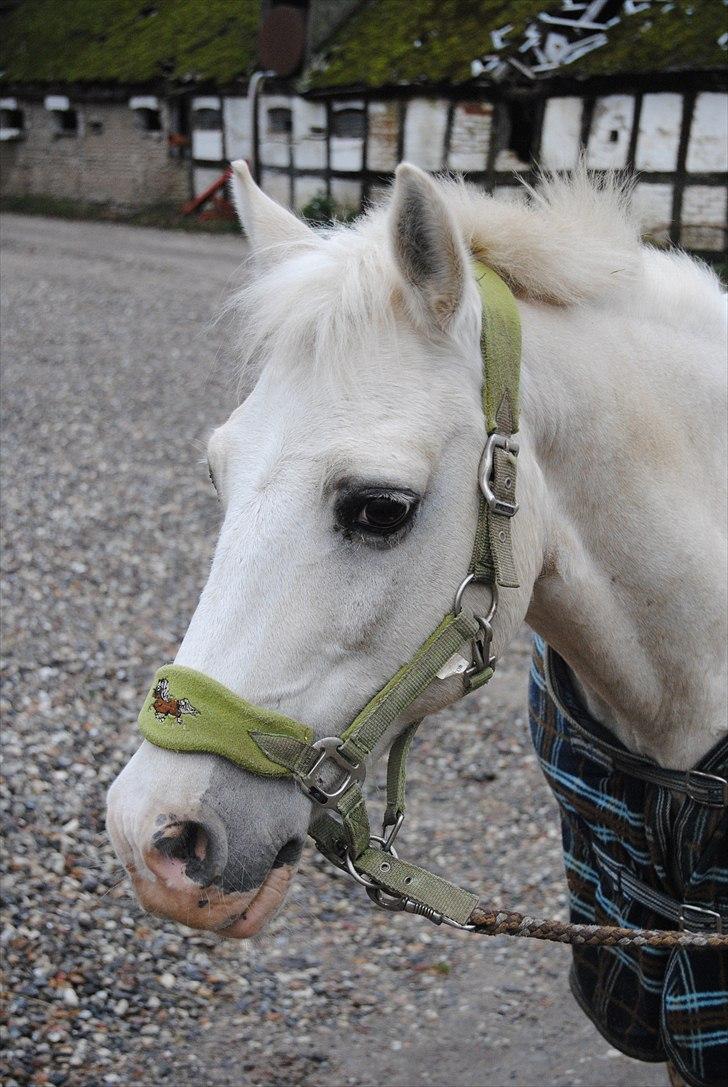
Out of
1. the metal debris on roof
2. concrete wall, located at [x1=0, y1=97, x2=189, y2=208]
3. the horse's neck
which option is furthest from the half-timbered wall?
the horse's neck

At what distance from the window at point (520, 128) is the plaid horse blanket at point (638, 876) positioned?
53.6 ft

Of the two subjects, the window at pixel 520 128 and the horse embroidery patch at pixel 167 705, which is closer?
the horse embroidery patch at pixel 167 705

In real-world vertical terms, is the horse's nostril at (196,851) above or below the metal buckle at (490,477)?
below

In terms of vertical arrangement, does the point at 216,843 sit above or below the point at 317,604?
below

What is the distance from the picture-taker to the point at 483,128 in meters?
17.8

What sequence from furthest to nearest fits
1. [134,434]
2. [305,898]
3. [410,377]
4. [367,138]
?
[367,138] → [134,434] → [305,898] → [410,377]

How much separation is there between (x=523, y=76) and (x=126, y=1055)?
1648cm

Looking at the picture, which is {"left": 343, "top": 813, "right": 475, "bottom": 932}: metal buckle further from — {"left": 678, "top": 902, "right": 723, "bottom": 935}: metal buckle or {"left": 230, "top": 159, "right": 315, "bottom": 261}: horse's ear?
{"left": 230, "top": 159, "right": 315, "bottom": 261}: horse's ear

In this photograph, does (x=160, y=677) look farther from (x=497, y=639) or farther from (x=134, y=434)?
(x=134, y=434)

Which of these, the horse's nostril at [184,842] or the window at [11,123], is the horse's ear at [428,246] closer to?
the horse's nostril at [184,842]

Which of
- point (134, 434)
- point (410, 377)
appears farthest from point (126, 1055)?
point (134, 434)

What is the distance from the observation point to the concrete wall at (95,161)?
23.6 metres

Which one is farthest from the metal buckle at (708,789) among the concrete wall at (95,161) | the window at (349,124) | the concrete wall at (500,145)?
the concrete wall at (95,161)

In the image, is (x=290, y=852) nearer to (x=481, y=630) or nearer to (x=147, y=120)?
(x=481, y=630)
